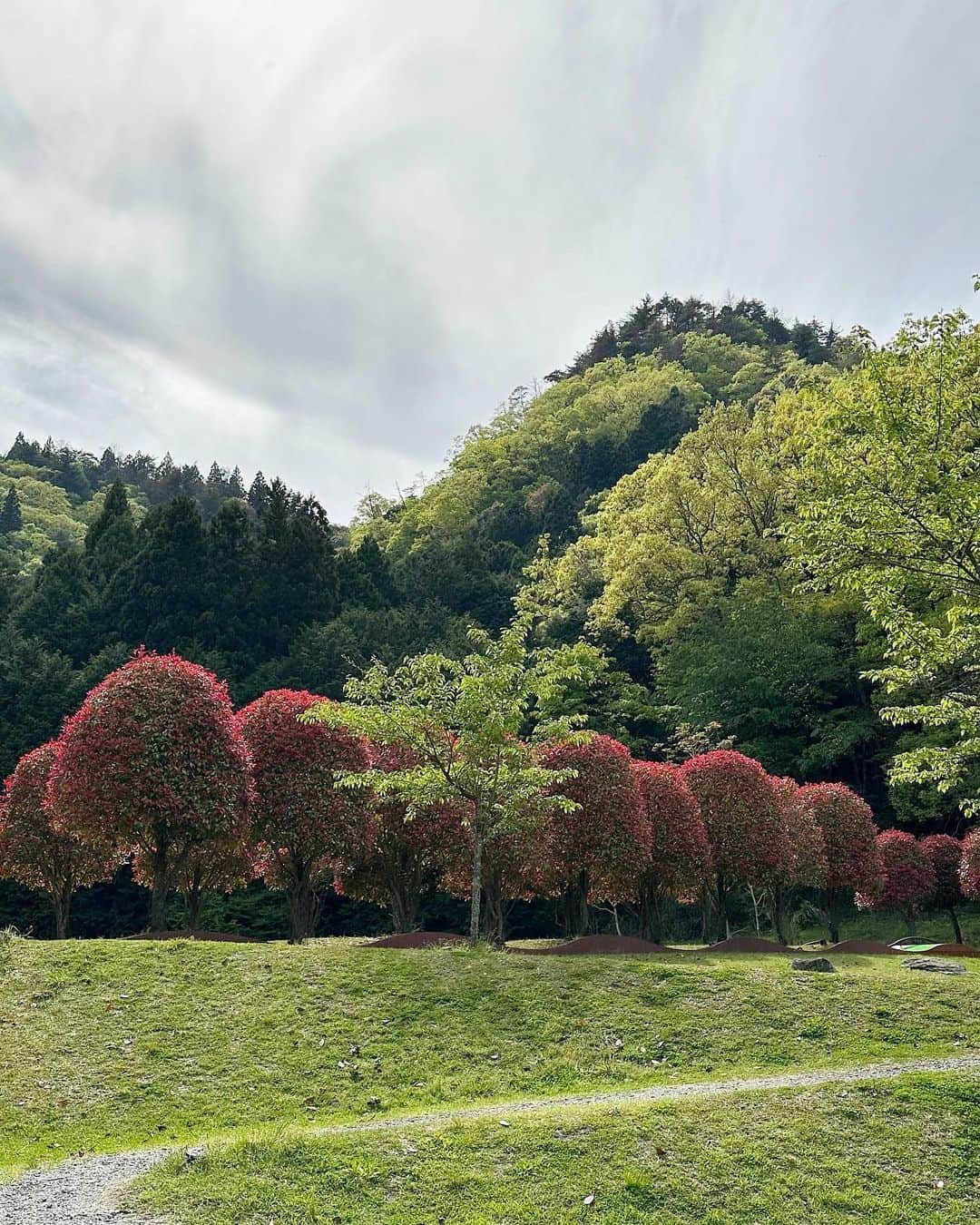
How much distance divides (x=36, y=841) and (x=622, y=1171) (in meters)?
15.9

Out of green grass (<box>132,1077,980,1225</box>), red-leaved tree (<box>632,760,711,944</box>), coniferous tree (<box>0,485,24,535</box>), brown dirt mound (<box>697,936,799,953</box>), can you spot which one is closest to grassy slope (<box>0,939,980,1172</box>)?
green grass (<box>132,1077,980,1225</box>)

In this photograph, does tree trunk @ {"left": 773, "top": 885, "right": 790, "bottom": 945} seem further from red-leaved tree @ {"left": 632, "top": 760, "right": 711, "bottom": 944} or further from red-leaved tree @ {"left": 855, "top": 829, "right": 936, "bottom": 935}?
red-leaved tree @ {"left": 855, "top": 829, "right": 936, "bottom": 935}

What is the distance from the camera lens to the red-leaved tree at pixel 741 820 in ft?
67.2

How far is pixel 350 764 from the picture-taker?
17281 millimetres

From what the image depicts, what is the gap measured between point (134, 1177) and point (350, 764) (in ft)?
34.0

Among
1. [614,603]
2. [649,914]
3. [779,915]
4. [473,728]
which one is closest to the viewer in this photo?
[473,728]

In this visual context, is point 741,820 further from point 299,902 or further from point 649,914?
point 299,902

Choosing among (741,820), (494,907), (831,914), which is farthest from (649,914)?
(831,914)

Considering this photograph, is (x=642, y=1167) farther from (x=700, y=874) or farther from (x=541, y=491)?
(x=541, y=491)

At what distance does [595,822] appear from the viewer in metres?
18.1

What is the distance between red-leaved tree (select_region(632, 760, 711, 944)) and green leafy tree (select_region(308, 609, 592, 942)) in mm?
4245

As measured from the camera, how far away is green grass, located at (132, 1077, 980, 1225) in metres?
6.63

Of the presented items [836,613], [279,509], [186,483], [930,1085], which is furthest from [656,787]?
[186,483]

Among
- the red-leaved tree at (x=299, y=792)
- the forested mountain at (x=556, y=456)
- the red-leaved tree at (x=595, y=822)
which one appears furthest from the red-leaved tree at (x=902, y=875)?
the forested mountain at (x=556, y=456)
